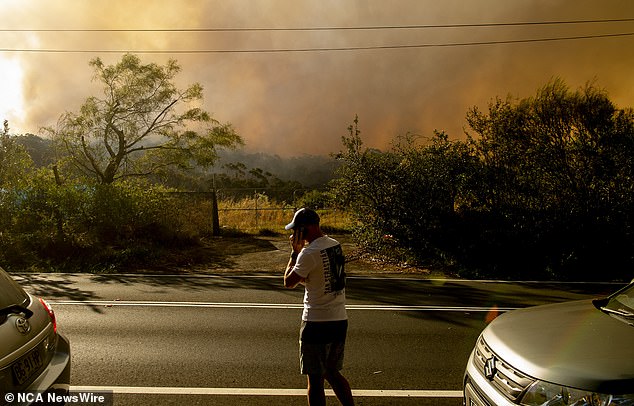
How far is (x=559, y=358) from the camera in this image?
3.04 meters

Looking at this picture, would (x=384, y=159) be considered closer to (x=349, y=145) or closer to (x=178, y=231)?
(x=349, y=145)

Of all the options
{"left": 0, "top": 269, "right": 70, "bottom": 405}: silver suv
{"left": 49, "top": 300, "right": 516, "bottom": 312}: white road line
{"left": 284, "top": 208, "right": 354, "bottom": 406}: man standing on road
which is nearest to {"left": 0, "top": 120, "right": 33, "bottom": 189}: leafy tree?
{"left": 49, "top": 300, "right": 516, "bottom": 312}: white road line

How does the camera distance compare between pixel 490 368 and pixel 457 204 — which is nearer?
pixel 490 368

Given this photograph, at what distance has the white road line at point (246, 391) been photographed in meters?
4.50

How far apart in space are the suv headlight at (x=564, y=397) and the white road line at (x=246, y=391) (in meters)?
1.66

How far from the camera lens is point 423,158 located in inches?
565

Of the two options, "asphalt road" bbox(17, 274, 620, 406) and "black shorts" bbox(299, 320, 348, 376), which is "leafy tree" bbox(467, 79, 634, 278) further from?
"black shorts" bbox(299, 320, 348, 376)

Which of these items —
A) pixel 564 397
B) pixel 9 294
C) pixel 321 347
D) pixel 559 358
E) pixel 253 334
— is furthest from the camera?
pixel 253 334

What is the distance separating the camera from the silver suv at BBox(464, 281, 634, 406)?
2.77 m

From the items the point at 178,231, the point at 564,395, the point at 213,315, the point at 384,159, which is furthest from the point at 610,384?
the point at 178,231

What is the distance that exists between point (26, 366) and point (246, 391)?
6.66 feet

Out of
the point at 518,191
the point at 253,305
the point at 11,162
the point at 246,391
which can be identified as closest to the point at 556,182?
the point at 518,191

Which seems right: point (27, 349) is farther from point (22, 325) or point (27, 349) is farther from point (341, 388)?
point (341, 388)

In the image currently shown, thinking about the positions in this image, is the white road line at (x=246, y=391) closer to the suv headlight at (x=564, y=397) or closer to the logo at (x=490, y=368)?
the logo at (x=490, y=368)
